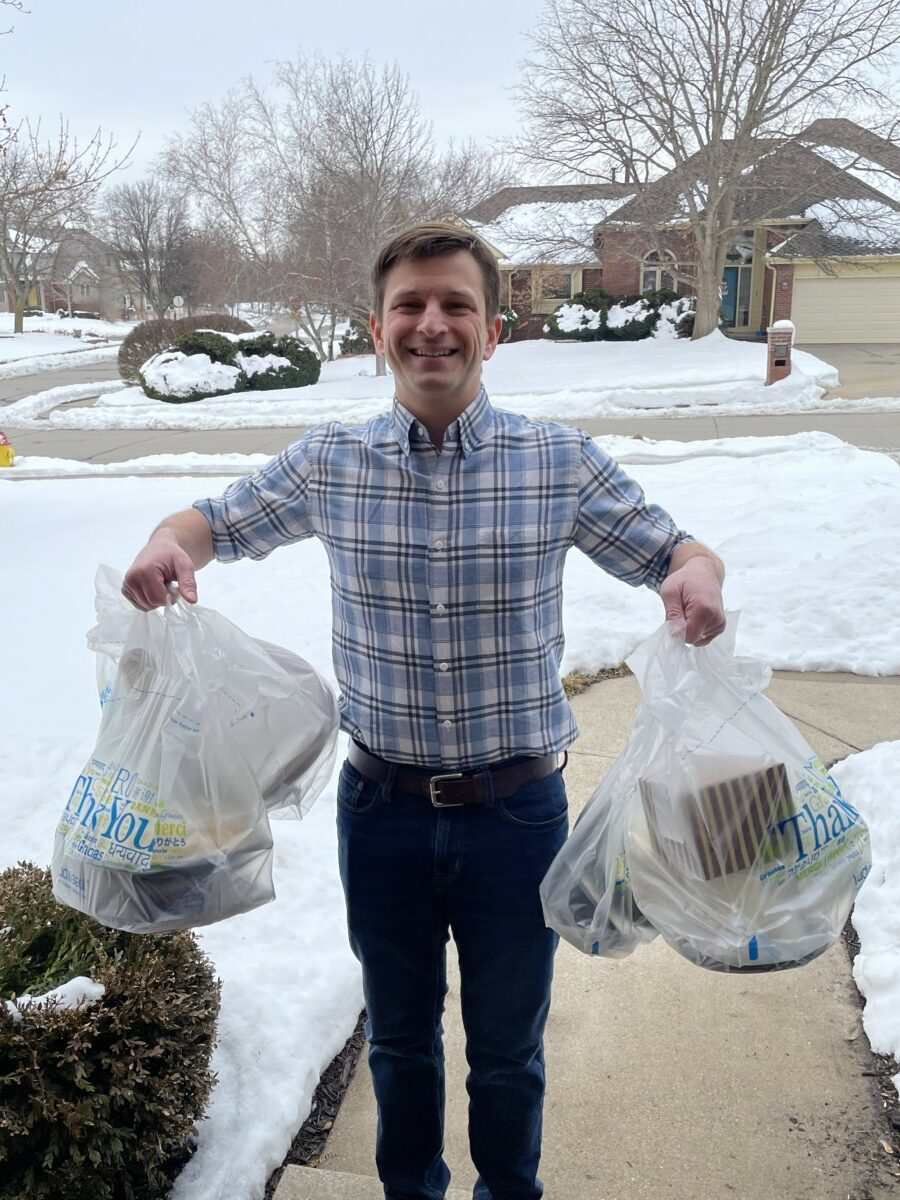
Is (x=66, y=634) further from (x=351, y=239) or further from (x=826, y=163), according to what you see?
(x=826, y=163)

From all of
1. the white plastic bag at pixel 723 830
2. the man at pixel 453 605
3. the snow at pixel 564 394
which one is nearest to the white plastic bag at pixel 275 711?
the man at pixel 453 605

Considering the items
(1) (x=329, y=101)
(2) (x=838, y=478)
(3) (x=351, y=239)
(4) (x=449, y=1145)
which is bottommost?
(4) (x=449, y=1145)

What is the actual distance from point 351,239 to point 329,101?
15.7 ft

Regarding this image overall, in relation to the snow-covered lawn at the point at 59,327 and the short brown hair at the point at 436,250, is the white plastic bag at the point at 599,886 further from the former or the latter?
the snow-covered lawn at the point at 59,327

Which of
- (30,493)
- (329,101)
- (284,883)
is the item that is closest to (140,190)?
(329,101)

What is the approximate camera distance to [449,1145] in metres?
2.36

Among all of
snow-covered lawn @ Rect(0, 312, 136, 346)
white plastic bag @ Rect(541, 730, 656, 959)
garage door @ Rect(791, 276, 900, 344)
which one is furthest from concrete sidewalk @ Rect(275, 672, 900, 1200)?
snow-covered lawn @ Rect(0, 312, 136, 346)

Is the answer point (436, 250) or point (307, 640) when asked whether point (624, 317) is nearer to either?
point (307, 640)

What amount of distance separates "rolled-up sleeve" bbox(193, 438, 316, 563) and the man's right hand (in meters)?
0.17

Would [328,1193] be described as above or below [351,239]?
below

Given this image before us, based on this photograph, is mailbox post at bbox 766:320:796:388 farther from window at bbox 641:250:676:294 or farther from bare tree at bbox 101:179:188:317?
bare tree at bbox 101:179:188:317

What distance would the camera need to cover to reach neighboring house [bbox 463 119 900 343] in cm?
2461

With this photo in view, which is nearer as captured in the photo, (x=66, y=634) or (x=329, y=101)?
(x=66, y=634)

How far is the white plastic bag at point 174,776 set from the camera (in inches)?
65.9
